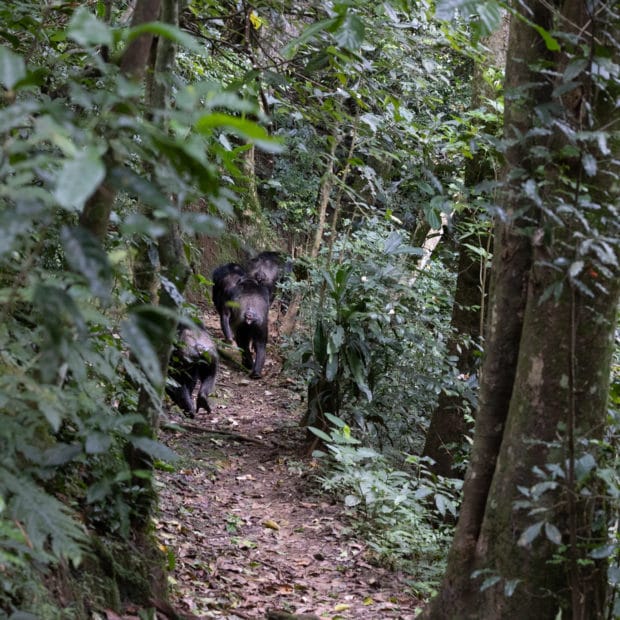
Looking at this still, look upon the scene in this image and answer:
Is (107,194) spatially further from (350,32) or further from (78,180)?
(78,180)

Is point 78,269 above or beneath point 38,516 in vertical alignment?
above

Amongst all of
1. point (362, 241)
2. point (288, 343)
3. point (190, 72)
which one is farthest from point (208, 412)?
point (190, 72)

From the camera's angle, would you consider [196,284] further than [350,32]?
Yes

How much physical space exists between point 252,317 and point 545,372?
23.8 ft

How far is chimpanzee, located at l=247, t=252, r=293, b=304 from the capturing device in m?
10.1

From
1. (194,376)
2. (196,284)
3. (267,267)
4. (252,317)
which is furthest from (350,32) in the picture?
(267,267)

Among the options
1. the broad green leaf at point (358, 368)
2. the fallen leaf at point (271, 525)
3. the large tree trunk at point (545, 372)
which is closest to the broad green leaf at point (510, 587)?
the large tree trunk at point (545, 372)

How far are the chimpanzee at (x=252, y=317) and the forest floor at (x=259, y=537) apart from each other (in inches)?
97.6

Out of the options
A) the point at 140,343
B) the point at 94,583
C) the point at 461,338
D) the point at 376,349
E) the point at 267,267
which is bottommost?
the point at 94,583

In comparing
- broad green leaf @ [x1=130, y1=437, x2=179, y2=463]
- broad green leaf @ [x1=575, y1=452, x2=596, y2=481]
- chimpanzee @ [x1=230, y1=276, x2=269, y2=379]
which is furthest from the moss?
chimpanzee @ [x1=230, y1=276, x2=269, y2=379]

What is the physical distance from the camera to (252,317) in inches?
385

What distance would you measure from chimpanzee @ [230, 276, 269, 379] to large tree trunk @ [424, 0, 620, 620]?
276 inches

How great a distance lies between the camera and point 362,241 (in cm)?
756

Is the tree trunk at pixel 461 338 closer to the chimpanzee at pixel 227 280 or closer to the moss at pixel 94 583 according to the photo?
the moss at pixel 94 583
